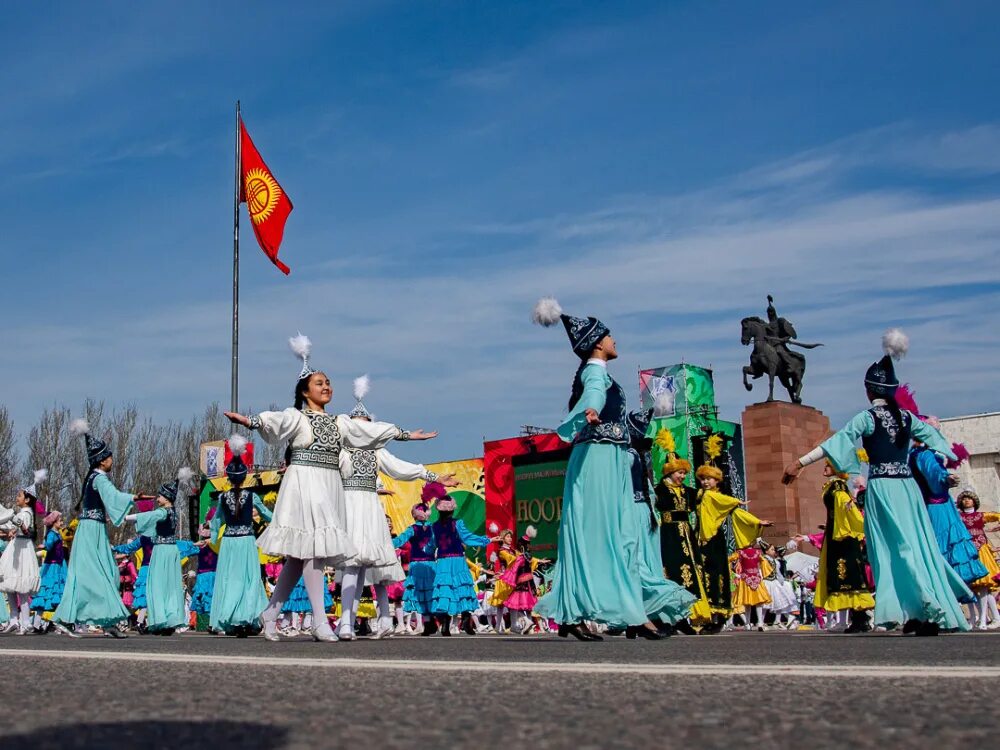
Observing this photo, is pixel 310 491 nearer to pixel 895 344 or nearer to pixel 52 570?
pixel 895 344

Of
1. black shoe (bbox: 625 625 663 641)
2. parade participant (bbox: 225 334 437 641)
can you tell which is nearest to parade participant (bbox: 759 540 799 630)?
black shoe (bbox: 625 625 663 641)

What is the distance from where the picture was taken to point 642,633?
9.16 metres

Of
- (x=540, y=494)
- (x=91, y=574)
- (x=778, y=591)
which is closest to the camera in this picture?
(x=91, y=574)

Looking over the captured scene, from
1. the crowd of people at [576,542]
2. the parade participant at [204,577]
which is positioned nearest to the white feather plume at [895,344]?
the crowd of people at [576,542]

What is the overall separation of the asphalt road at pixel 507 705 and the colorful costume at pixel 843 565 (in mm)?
8563

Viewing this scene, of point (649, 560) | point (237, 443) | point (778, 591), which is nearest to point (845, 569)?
point (649, 560)

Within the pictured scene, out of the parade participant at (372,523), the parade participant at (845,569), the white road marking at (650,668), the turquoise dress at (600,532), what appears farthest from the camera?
the parade participant at (845,569)

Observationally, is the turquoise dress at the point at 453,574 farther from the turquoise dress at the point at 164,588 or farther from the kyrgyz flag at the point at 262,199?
the kyrgyz flag at the point at 262,199

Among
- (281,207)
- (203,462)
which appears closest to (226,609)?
(281,207)

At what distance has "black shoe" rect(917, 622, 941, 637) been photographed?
894 cm

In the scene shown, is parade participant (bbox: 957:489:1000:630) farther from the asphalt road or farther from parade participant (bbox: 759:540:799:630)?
the asphalt road

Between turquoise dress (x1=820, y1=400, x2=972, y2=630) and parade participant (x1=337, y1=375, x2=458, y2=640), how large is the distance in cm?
381

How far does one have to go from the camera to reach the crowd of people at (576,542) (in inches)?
352

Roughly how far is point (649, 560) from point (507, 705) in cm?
734
